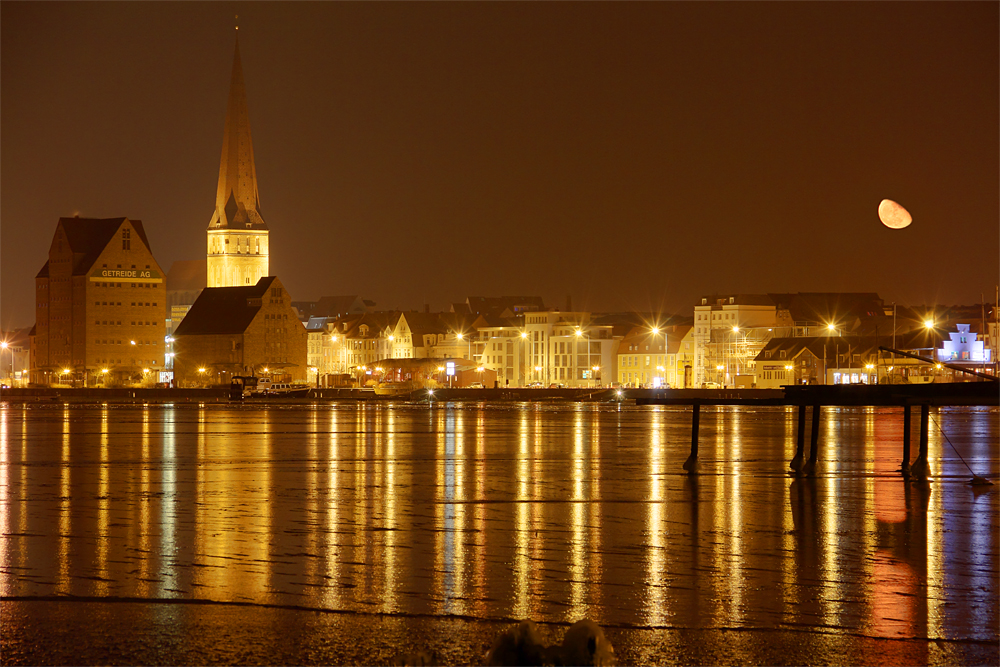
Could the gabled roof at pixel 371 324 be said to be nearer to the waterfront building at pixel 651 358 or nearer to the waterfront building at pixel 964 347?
the waterfront building at pixel 651 358

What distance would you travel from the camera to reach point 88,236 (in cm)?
16425

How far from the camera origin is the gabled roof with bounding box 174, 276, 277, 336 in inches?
6014

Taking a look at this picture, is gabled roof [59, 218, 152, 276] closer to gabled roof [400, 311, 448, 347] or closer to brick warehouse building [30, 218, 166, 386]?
brick warehouse building [30, 218, 166, 386]

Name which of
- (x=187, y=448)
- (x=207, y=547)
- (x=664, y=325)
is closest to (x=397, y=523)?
(x=207, y=547)

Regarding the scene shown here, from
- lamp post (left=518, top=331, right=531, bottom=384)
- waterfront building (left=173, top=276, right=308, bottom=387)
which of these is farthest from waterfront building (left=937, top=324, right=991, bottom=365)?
waterfront building (left=173, top=276, right=308, bottom=387)

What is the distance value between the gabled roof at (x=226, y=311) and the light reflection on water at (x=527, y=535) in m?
125

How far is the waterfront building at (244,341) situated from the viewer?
491 feet

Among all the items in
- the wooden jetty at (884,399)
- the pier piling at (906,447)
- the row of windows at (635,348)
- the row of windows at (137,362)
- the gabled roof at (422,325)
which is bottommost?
the row of windows at (137,362)

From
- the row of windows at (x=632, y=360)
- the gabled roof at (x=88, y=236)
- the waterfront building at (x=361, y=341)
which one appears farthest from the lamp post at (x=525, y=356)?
the gabled roof at (x=88, y=236)

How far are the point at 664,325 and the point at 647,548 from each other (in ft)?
502

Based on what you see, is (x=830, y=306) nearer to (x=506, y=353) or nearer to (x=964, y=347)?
(x=964, y=347)

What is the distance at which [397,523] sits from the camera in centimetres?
1606

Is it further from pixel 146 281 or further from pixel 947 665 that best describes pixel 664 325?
pixel 947 665

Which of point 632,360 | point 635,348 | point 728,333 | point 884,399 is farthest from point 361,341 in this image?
point 884,399
